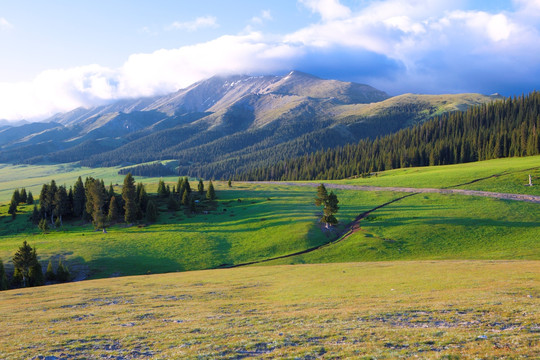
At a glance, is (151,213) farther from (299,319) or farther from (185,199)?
(299,319)

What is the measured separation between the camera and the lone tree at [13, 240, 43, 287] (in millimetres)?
55312

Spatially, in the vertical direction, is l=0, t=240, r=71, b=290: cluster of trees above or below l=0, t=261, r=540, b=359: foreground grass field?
below

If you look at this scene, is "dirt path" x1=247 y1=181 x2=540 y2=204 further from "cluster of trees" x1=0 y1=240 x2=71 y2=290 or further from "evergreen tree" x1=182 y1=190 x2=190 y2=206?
"cluster of trees" x1=0 y1=240 x2=71 y2=290

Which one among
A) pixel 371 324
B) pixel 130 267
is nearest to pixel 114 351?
pixel 371 324

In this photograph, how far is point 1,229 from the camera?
9806 cm

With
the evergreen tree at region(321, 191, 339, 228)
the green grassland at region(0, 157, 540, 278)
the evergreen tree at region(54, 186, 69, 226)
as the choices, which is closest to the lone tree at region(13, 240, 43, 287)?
the green grassland at region(0, 157, 540, 278)

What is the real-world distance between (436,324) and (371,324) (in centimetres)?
352

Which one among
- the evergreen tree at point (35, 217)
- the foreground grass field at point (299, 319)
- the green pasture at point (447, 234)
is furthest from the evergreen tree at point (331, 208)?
the evergreen tree at point (35, 217)

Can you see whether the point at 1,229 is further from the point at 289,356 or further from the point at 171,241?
the point at 289,356

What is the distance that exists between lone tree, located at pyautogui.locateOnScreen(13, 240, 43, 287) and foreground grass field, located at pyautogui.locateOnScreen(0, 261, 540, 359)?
1975cm

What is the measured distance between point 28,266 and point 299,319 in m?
57.7

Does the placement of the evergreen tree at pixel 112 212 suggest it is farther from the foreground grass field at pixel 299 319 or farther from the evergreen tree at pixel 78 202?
the foreground grass field at pixel 299 319

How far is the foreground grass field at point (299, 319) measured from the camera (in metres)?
14.8

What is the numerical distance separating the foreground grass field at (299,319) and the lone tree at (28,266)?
1975 centimetres
